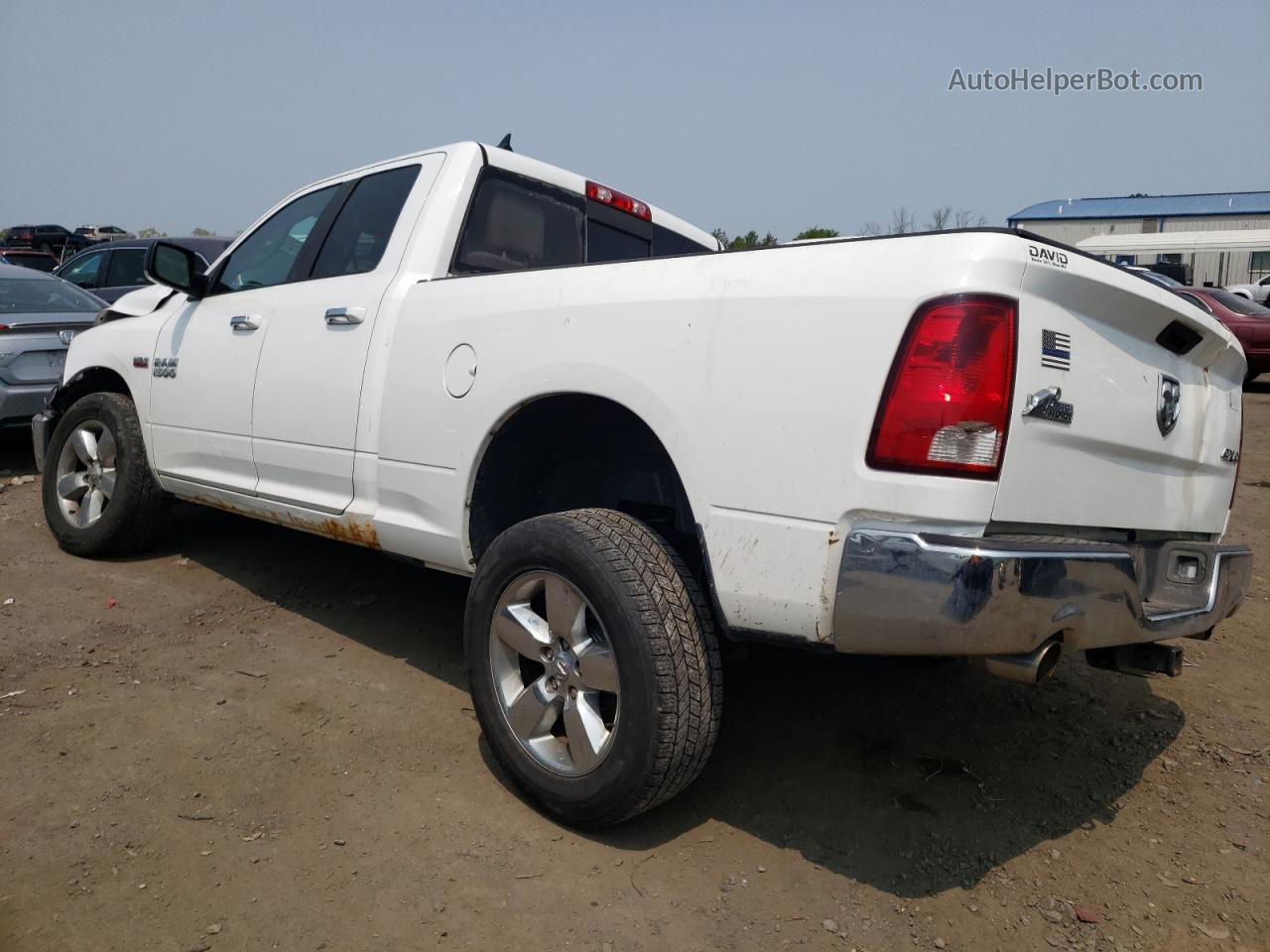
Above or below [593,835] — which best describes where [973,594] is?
above

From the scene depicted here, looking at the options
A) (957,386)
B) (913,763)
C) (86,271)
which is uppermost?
(86,271)

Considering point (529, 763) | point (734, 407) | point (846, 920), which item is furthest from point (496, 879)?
point (734, 407)

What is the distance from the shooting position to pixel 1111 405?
2.23 metres

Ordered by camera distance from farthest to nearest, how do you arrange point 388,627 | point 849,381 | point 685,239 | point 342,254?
point 685,239 < point 388,627 < point 342,254 < point 849,381

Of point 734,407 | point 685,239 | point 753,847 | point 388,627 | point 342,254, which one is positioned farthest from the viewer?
point 685,239

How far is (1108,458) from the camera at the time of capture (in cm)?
225

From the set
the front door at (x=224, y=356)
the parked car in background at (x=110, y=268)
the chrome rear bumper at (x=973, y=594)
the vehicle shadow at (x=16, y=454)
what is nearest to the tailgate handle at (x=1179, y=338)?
the chrome rear bumper at (x=973, y=594)

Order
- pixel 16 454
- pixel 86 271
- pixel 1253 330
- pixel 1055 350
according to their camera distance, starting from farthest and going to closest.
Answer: pixel 1253 330, pixel 86 271, pixel 16 454, pixel 1055 350

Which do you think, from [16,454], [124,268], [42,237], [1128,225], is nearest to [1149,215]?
[1128,225]

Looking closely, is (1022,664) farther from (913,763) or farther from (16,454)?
(16,454)

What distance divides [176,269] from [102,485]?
1305 millimetres

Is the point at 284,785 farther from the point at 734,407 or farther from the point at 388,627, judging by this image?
the point at 734,407

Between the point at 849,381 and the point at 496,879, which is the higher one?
the point at 849,381

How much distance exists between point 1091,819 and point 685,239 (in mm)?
2990
